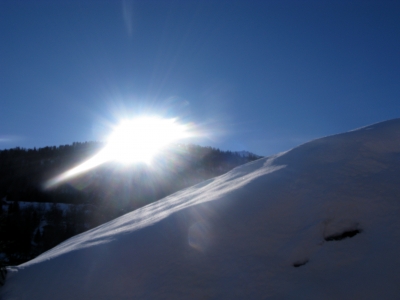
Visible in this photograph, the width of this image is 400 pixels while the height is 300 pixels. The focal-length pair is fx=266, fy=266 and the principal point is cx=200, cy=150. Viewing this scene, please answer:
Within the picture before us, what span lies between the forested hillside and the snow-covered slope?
42583mm

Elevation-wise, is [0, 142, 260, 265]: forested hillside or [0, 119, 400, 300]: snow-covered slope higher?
[0, 142, 260, 265]: forested hillside

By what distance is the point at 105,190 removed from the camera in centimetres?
7969

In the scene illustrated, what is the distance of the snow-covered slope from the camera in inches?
112

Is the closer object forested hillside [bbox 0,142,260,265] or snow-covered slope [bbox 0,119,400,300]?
snow-covered slope [bbox 0,119,400,300]

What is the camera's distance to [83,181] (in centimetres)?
8688

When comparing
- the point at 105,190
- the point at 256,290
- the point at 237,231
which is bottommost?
the point at 256,290

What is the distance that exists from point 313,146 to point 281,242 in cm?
255

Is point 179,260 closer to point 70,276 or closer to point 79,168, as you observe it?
point 70,276

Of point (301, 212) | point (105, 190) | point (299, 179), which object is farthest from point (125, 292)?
point (105, 190)

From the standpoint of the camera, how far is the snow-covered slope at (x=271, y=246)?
2.83 metres

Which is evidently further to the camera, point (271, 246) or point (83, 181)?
point (83, 181)

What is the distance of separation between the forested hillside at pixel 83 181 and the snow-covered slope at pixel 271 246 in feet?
140

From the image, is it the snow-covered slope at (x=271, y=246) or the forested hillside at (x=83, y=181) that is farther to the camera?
the forested hillside at (x=83, y=181)

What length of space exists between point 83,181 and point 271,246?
9263 centimetres
